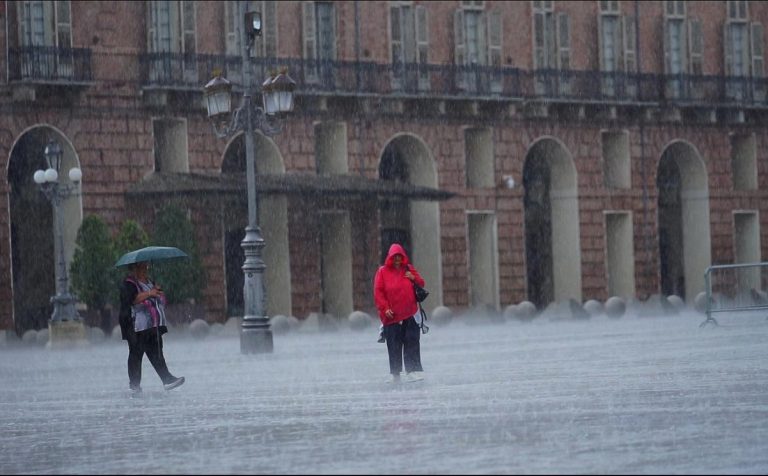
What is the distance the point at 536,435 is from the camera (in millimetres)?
Answer: 12250

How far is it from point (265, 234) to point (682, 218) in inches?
584

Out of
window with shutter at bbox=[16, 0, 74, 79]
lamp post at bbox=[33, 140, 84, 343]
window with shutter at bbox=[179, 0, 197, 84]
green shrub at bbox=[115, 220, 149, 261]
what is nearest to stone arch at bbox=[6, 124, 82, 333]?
window with shutter at bbox=[16, 0, 74, 79]

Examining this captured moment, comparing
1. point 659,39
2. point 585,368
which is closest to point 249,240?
point 585,368

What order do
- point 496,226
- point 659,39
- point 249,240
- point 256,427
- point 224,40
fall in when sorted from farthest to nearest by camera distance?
point 659,39 → point 496,226 → point 224,40 → point 249,240 → point 256,427

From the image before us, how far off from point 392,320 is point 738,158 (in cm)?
3749

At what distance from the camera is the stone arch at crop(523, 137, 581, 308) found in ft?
168

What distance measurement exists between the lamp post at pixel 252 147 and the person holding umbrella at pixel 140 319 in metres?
9.10

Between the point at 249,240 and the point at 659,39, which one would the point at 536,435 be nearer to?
the point at 249,240

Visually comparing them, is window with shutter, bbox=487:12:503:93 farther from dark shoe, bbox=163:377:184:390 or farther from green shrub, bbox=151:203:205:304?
dark shoe, bbox=163:377:184:390

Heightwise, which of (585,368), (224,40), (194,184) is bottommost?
(585,368)

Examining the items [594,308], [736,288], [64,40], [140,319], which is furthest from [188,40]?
[140,319]

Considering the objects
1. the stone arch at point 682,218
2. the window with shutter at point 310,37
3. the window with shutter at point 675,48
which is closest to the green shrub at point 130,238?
the window with shutter at point 310,37

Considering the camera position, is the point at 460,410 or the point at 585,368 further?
the point at 585,368

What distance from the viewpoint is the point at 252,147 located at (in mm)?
29578
